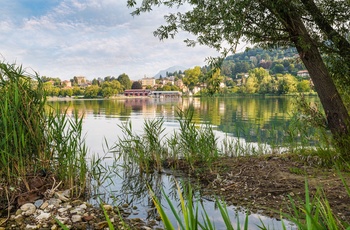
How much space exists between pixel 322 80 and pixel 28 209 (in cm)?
585

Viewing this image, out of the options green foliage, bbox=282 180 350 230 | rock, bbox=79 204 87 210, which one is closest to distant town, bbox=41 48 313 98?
rock, bbox=79 204 87 210

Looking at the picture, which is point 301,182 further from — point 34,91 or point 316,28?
point 34,91

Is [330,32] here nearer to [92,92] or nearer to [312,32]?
[312,32]

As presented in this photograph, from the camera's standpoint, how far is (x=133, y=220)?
4.45 metres

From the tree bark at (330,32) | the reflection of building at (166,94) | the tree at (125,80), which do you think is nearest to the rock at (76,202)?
the tree bark at (330,32)

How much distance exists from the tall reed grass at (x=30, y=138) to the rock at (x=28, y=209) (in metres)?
0.34

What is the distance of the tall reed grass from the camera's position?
4.79m

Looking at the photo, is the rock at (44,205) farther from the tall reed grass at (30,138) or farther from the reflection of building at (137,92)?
the reflection of building at (137,92)

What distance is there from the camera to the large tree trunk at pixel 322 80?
6098 mm

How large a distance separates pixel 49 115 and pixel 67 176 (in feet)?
3.67

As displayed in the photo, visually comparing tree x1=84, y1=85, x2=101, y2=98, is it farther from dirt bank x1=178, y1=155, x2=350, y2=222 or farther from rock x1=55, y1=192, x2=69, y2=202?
rock x1=55, y1=192, x2=69, y2=202

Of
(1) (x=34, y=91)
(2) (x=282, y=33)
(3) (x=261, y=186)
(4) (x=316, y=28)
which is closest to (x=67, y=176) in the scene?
(1) (x=34, y=91)

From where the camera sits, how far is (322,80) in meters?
6.15

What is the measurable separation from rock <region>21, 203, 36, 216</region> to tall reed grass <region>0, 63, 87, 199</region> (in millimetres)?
340
